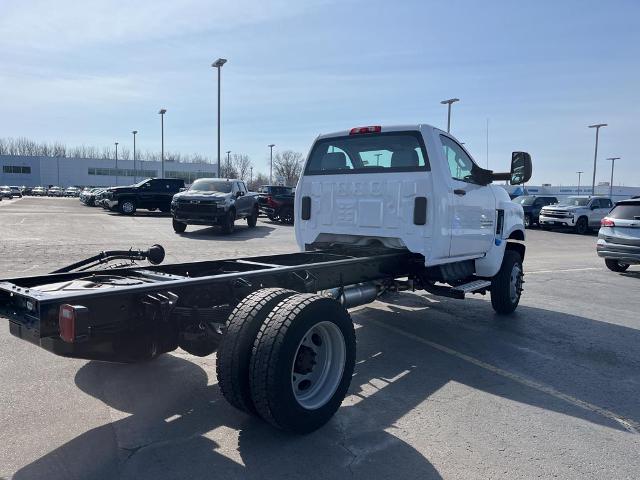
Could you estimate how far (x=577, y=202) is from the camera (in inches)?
1062

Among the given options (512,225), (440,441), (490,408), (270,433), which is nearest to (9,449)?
(270,433)

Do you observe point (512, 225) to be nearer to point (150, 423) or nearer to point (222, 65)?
point (150, 423)

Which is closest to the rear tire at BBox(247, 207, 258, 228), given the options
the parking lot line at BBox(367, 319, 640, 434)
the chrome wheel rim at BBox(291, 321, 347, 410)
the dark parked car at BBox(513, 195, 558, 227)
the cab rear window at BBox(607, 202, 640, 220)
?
the cab rear window at BBox(607, 202, 640, 220)

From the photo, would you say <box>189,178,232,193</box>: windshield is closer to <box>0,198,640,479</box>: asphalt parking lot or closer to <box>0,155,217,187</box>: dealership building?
<box>0,198,640,479</box>: asphalt parking lot

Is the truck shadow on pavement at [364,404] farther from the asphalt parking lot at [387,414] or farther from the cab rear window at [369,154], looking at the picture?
the cab rear window at [369,154]

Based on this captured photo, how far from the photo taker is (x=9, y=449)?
119 inches

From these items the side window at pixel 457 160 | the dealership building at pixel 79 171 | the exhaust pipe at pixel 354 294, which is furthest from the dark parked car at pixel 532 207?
the dealership building at pixel 79 171

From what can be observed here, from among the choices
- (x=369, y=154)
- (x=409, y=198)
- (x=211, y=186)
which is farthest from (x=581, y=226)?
(x=409, y=198)

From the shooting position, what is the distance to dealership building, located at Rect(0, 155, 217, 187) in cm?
10494

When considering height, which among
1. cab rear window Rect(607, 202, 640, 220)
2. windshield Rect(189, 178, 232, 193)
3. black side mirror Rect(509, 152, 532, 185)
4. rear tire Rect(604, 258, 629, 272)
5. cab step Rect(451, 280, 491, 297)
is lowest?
rear tire Rect(604, 258, 629, 272)

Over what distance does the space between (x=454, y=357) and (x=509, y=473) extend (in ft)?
7.28

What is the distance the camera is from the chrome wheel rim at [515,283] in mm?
7103

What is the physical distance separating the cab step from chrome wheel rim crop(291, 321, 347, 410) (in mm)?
2427

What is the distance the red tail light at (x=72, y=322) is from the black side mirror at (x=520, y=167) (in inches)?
203
